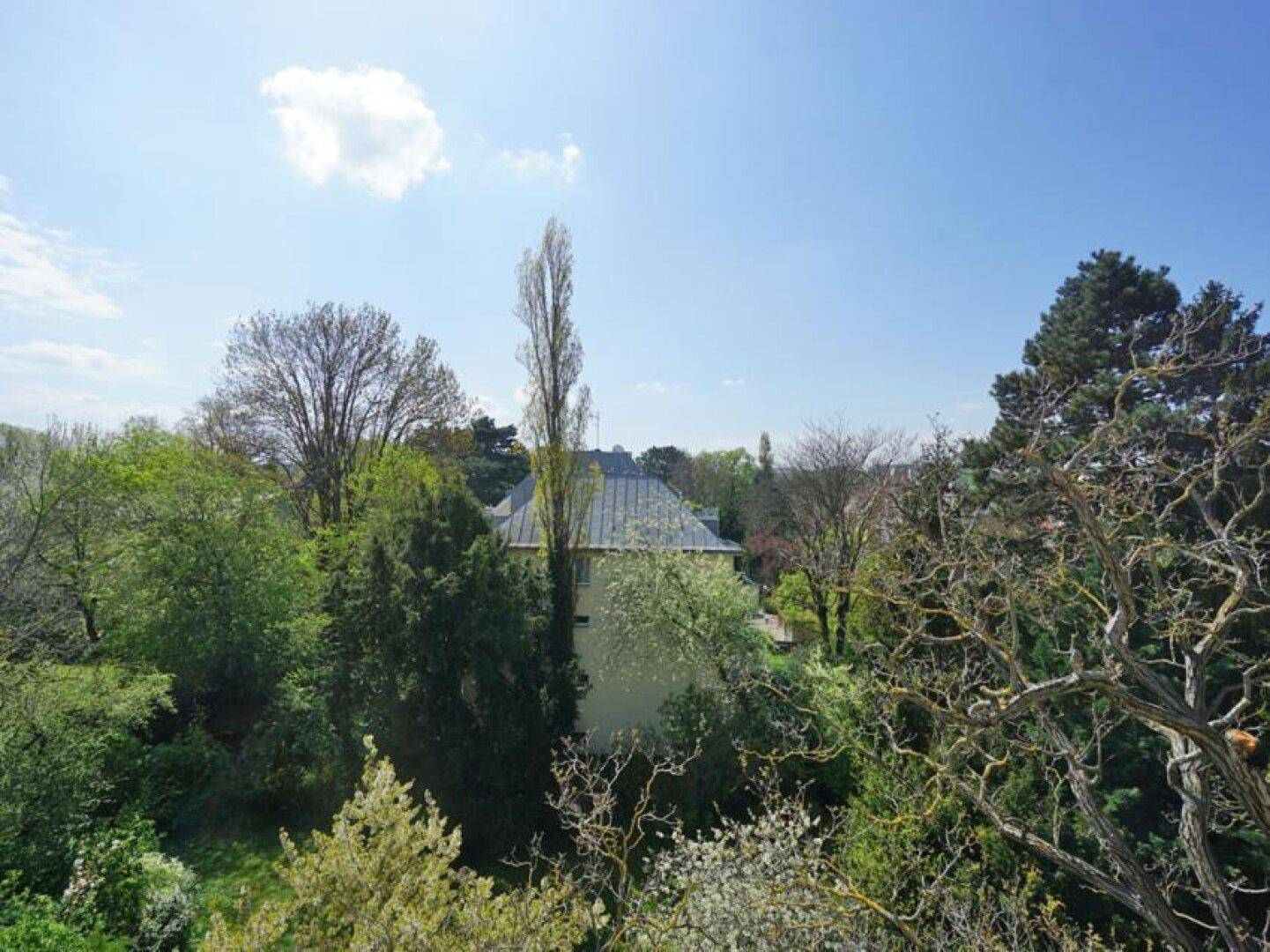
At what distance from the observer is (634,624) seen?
44.3 ft

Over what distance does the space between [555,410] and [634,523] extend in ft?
11.5

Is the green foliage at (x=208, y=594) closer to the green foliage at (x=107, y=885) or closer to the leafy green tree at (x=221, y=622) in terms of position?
the leafy green tree at (x=221, y=622)

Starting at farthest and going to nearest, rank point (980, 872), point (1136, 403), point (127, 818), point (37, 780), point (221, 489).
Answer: point (221, 489)
point (1136, 403)
point (127, 818)
point (37, 780)
point (980, 872)

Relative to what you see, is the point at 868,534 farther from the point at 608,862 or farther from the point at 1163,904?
the point at 1163,904

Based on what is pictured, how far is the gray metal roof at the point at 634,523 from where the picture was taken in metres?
14.7

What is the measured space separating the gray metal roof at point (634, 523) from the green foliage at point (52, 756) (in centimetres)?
746

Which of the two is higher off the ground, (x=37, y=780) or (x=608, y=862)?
(x=37, y=780)

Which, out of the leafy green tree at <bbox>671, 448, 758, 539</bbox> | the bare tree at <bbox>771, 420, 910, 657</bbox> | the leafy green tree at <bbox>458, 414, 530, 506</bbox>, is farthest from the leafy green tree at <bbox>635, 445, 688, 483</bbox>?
the bare tree at <bbox>771, 420, 910, 657</bbox>

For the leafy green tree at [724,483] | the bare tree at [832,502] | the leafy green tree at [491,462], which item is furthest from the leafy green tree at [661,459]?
the bare tree at [832,502]

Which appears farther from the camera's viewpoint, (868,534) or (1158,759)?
(868,534)

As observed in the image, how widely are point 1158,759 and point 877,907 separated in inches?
269

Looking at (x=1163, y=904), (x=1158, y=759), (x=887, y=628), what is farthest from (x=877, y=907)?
(x=887, y=628)

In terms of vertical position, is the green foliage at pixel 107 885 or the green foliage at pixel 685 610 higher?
the green foliage at pixel 685 610

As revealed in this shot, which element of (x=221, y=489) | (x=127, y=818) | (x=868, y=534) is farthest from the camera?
(x=868, y=534)
